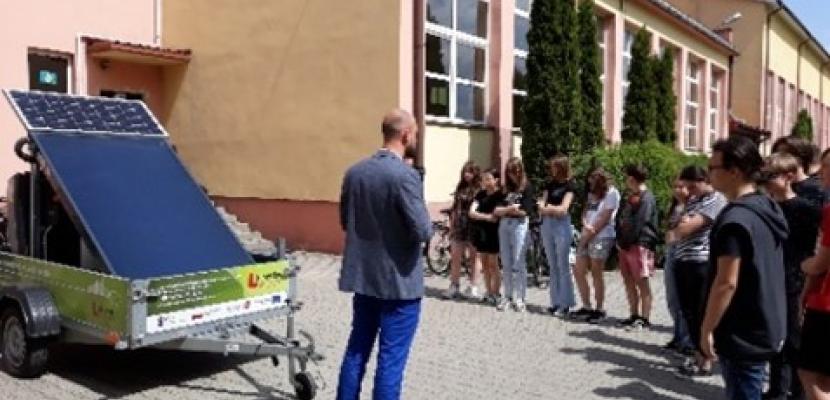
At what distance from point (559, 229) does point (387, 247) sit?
13.8 feet

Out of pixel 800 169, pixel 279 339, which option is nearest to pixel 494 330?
pixel 279 339

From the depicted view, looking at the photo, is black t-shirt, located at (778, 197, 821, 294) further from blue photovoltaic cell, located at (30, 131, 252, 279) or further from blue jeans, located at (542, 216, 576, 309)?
blue photovoltaic cell, located at (30, 131, 252, 279)

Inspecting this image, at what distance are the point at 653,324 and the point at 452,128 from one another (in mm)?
6107

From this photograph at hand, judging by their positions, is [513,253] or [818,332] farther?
[513,253]

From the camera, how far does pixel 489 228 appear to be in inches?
343

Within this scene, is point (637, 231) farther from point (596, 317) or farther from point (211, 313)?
point (211, 313)

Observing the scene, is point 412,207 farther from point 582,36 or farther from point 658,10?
point 658,10

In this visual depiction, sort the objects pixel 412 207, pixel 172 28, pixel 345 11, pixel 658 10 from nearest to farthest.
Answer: pixel 412 207 → pixel 345 11 → pixel 172 28 → pixel 658 10

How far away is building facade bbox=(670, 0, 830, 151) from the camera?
33.1 meters

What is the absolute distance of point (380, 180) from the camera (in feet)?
14.2

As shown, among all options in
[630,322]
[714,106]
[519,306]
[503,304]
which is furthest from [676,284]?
[714,106]

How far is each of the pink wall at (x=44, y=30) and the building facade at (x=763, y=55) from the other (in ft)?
86.0

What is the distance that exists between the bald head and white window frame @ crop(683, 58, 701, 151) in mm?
24121

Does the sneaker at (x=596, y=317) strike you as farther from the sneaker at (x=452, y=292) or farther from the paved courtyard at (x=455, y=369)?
the sneaker at (x=452, y=292)
